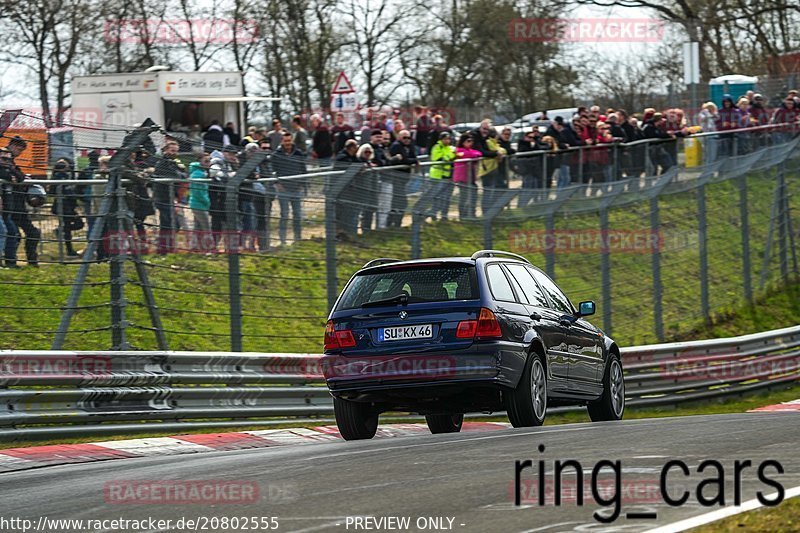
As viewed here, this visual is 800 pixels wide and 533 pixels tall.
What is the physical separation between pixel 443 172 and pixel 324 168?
5817 mm

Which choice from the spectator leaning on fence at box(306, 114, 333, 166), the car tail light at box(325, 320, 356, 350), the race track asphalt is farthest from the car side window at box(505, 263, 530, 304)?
the spectator leaning on fence at box(306, 114, 333, 166)

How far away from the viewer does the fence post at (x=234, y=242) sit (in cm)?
1495

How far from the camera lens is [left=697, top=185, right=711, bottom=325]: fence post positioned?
80.5ft

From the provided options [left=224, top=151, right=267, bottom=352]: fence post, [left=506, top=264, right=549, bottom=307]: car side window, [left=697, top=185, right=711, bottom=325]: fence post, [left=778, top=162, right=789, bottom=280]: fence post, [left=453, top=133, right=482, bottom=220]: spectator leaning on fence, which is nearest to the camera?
[left=506, top=264, right=549, bottom=307]: car side window

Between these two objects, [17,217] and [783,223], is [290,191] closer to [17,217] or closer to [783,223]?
[17,217]

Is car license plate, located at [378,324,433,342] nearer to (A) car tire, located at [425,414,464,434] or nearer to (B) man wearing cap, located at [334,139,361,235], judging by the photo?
(A) car tire, located at [425,414,464,434]

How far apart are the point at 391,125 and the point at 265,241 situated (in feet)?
43.0

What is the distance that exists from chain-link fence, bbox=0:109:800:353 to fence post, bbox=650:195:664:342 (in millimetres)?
29

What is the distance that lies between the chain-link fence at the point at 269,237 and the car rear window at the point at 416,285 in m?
2.53

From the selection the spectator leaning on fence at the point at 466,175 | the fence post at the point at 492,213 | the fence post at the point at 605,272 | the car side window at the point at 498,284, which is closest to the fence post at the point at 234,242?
the car side window at the point at 498,284

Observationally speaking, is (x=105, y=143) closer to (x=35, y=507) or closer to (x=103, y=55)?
(x=35, y=507)

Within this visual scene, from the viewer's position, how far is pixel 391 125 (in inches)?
1118

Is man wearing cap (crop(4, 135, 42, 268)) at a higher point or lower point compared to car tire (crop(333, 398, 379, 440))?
higher

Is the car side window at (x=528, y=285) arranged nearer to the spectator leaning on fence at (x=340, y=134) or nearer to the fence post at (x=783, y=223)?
the spectator leaning on fence at (x=340, y=134)
